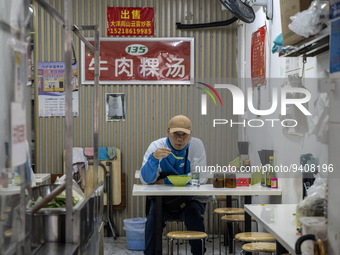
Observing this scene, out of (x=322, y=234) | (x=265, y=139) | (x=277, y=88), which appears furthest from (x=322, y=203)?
(x=265, y=139)

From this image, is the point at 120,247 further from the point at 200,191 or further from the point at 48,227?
the point at 48,227

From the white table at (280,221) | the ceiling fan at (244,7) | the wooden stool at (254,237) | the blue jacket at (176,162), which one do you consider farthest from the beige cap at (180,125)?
the white table at (280,221)

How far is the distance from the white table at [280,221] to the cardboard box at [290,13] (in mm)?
1245

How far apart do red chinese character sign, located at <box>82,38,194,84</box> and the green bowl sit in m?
2.22

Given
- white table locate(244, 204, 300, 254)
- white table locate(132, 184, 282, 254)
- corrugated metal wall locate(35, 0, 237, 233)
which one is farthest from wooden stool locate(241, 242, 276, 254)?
corrugated metal wall locate(35, 0, 237, 233)

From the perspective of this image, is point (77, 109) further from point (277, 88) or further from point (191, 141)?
point (277, 88)

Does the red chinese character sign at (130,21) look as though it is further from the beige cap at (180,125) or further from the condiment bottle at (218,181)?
the condiment bottle at (218,181)

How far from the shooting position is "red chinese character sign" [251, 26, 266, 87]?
19.1 ft

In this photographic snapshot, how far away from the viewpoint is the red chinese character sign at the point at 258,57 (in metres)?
5.82

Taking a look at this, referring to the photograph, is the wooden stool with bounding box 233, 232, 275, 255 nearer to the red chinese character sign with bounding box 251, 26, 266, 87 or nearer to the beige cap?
the beige cap

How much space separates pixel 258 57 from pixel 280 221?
9.19ft

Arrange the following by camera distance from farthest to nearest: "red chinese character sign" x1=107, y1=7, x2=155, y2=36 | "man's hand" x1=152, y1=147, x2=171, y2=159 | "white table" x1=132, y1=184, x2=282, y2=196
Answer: "red chinese character sign" x1=107, y1=7, x2=155, y2=36
"man's hand" x1=152, y1=147, x2=171, y2=159
"white table" x1=132, y1=184, x2=282, y2=196

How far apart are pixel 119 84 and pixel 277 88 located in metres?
2.56

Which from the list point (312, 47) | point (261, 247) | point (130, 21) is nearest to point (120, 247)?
point (261, 247)
